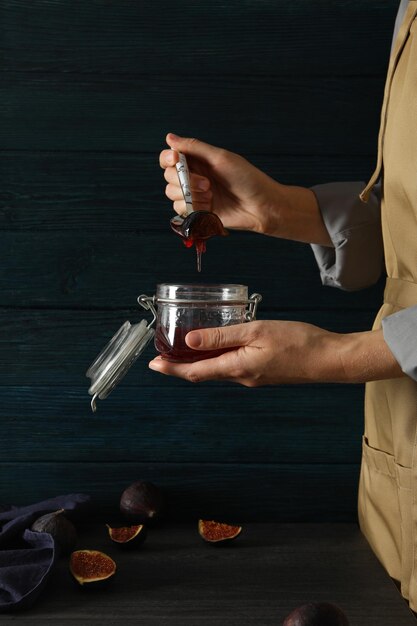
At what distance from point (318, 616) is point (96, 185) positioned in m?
0.97

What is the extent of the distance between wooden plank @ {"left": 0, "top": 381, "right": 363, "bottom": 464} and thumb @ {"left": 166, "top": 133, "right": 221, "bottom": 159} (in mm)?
538

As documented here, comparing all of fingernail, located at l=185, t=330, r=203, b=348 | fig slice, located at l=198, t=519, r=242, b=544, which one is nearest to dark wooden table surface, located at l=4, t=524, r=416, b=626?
fig slice, located at l=198, t=519, r=242, b=544

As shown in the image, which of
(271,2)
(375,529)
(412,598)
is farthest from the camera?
(271,2)

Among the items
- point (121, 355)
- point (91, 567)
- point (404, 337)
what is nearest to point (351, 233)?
point (404, 337)

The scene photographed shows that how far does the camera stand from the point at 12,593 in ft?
4.18

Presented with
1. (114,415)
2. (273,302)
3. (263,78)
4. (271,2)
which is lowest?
(114,415)

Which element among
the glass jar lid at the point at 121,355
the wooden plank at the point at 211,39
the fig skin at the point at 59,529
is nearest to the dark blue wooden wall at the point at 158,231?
the wooden plank at the point at 211,39

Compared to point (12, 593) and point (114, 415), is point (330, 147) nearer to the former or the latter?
point (114, 415)

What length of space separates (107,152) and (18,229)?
249 mm

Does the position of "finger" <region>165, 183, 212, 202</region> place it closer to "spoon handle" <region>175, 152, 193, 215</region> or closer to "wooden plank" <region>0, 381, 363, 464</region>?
"spoon handle" <region>175, 152, 193, 215</region>

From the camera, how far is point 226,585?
1.35 m

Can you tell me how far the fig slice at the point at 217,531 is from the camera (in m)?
1.53

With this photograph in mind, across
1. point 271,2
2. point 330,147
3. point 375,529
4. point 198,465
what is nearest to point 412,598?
point 375,529

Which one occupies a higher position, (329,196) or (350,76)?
(350,76)
